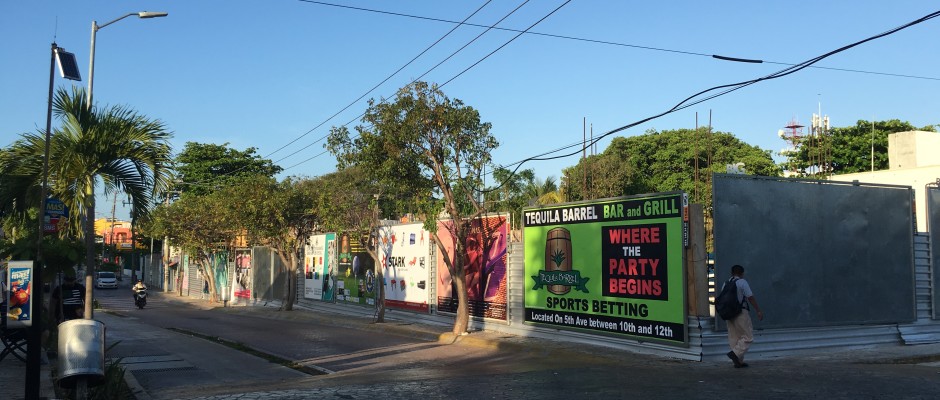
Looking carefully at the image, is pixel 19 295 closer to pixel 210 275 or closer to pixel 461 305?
pixel 461 305

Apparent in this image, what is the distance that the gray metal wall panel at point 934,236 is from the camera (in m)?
15.6

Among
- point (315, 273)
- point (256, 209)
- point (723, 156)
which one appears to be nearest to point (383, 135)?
point (256, 209)

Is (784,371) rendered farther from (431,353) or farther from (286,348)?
(286,348)

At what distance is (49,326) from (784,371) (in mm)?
13044

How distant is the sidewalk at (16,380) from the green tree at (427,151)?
7.91m

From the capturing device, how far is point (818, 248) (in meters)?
14.2

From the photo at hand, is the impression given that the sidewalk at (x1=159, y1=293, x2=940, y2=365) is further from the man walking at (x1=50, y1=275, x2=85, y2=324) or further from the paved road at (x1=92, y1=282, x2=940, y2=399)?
the man walking at (x1=50, y1=275, x2=85, y2=324)

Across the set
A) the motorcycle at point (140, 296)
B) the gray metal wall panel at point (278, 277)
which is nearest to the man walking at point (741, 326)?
the gray metal wall panel at point (278, 277)

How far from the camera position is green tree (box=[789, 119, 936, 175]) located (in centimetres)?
5150

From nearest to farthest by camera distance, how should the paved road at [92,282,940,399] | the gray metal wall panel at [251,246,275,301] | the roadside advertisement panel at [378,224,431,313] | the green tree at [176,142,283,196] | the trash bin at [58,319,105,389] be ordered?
the trash bin at [58,319,105,389]
the paved road at [92,282,940,399]
the roadside advertisement panel at [378,224,431,313]
the gray metal wall panel at [251,246,275,301]
the green tree at [176,142,283,196]

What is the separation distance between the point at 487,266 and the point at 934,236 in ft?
33.5

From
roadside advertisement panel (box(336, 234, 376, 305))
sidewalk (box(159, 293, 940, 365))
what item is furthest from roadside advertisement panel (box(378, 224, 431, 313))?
roadside advertisement panel (box(336, 234, 376, 305))

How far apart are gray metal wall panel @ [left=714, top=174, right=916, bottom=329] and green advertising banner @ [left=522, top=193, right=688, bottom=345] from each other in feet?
3.32

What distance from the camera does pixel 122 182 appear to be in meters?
14.0
